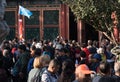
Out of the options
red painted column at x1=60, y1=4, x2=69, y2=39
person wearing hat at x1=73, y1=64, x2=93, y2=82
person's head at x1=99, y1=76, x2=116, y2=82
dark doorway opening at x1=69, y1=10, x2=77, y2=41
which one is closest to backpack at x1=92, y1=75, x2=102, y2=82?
person's head at x1=99, y1=76, x2=116, y2=82

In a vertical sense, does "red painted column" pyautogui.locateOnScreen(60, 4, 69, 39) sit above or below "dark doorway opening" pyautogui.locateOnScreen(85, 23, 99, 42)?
above

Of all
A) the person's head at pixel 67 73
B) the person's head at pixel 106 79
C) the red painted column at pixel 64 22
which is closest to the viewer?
the person's head at pixel 106 79

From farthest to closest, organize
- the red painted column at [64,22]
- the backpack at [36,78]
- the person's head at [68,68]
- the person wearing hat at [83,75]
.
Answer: the red painted column at [64,22] < the backpack at [36,78] < the person's head at [68,68] < the person wearing hat at [83,75]

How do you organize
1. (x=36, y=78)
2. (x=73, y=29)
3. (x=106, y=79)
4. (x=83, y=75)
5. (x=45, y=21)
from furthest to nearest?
(x=73, y=29)
(x=45, y=21)
(x=36, y=78)
(x=106, y=79)
(x=83, y=75)

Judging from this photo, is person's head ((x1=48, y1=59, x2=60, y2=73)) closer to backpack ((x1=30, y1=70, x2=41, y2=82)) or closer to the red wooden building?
backpack ((x1=30, y1=70, x2=41, y2=82))

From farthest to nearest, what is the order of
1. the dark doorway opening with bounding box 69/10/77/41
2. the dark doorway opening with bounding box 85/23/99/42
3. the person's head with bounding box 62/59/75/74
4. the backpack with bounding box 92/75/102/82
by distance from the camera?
the dark doorway opening with bounding box 85/23/99/42 < the dark doorway opening with bounding box 69/10/77/41 < the person's head with bounding box 62/59/75/74 < the backpack with bounding box 92/75/102/82

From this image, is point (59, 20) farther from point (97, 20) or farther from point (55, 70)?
point (55, 70)

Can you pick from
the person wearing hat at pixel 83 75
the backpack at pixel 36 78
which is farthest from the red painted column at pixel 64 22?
the person wearing hat at pixel 83 75

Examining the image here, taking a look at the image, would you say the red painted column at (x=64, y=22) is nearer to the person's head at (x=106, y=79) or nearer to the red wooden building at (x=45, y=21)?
the red wooden building at (x=45, y=21)

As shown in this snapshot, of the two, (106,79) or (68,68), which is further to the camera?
(68,68)

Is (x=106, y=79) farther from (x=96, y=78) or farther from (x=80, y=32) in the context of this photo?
(x=80, y=32)

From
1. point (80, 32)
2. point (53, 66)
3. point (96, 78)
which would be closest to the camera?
point (96, 78)

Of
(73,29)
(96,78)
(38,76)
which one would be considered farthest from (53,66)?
(73,29)

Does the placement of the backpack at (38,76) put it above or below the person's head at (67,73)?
below
